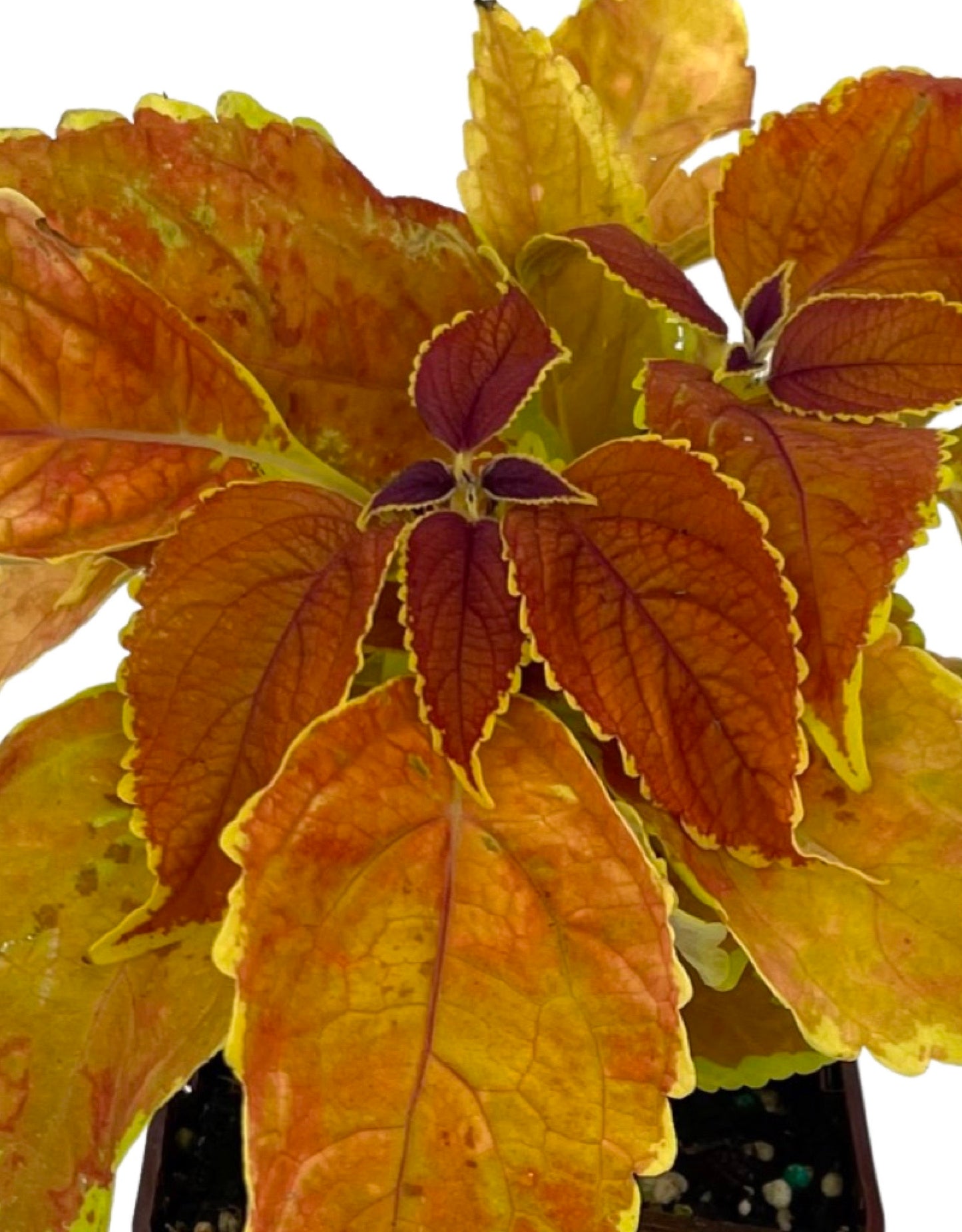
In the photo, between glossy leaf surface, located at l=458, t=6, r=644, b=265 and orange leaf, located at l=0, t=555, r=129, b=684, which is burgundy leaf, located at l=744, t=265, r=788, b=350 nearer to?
glossy leaf surface, located at l=458, t=6, r=644, b=265

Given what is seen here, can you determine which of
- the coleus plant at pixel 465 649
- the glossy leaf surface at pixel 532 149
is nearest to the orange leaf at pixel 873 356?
the coleus plant at pixel 465 649

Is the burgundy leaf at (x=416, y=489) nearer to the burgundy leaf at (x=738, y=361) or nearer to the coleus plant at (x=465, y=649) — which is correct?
the coleus plant at (x=465, y=649)

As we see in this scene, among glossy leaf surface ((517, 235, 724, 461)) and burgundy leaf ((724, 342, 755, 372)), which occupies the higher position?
glossy leaf surface ((517, 235, 724, 461))

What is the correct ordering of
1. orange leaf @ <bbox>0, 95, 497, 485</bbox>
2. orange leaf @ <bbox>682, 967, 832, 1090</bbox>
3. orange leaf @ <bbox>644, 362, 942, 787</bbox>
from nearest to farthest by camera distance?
orange leaf @ <bbox>644, 362, 942, 787</bbox>, orange leaf @ <bbox>0, 95, 497, 485</bbox>, orange leaf @ <bbox>682, 967, 832, 1090</bbox>

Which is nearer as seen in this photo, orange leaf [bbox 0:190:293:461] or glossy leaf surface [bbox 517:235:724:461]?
orange leaf [bbox 0:190:293:461]

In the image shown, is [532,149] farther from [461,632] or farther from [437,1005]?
[437,1005]

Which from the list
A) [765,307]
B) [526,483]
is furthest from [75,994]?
[765,307]

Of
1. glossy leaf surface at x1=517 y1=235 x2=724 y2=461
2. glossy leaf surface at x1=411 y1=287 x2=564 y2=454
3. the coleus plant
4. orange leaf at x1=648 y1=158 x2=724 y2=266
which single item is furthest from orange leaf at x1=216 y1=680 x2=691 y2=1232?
orange leaf at x1=648 y1=158 x2=724 y2=266
